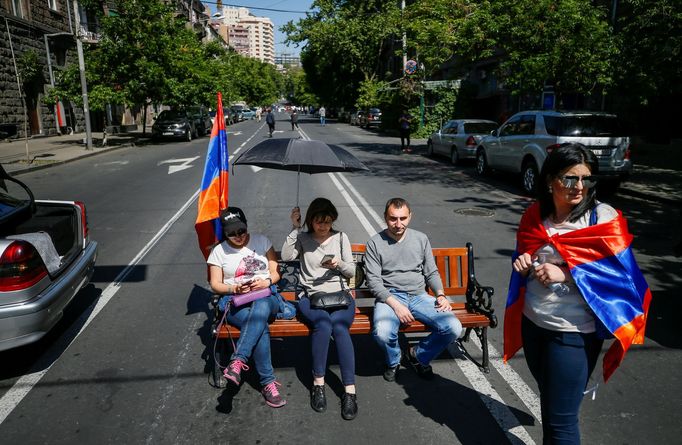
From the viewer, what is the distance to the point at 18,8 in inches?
1040

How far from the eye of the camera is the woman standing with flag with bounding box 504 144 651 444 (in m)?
2.33

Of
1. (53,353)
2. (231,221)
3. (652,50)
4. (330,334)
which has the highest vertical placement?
(652,50)

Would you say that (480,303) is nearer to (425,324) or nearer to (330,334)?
(425,324)

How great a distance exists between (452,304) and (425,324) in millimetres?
642

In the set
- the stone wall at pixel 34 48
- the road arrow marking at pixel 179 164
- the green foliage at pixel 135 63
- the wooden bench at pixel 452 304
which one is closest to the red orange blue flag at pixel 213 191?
the wooden bench at pixel 452 304

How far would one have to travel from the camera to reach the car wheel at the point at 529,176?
1186 cm

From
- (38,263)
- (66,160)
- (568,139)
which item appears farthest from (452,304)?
(66,160)

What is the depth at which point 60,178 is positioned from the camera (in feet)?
49.0

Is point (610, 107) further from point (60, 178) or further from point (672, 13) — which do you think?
point (60, 178)

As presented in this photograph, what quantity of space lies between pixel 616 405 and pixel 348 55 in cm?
4586

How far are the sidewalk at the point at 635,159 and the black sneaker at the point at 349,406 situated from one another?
9.58 meters

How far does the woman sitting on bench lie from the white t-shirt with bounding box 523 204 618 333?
194 cm

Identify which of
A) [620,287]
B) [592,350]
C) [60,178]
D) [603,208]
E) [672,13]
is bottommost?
[60,178]

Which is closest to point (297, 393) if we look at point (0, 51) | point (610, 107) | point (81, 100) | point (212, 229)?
point (212, 229)
